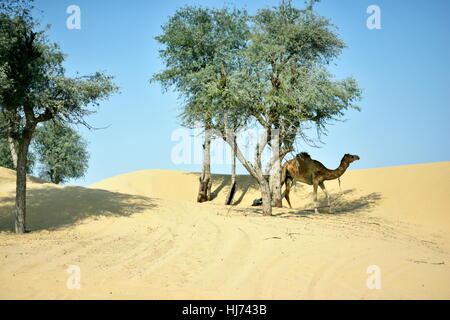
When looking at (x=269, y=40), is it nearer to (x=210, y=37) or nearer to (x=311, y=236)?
(x=210, y=37)

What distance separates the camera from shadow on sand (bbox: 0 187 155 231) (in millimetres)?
16688

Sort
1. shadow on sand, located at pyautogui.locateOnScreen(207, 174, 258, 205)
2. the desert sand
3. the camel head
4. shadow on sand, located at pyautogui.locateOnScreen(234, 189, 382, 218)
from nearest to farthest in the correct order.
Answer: the desert sand
the camel head
shadow on sand, located at pyautogui.locateOnScreen(234, 189, 382, 218)
shadow on sand, located at pyautogui.locateOnScreen(207, 174, 258, 205)

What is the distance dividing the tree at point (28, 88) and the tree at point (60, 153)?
23.7 m

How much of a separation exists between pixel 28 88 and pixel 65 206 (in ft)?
18.2

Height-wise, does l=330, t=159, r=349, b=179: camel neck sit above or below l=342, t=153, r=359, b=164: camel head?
below

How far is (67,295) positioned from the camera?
741 centimetres

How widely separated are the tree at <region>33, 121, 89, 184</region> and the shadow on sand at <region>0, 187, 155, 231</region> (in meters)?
18.4

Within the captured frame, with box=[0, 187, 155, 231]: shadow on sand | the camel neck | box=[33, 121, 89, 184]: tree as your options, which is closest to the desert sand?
box=[0, 187, 155, 231]: shadow on sand

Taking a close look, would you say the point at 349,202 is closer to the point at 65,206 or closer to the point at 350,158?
the point at 350,158

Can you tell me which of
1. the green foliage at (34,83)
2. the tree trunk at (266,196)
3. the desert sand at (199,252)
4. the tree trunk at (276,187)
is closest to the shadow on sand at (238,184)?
the tree trunk at (276,187)

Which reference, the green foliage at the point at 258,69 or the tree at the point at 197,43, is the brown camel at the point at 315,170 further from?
the tree at the point at 197,43

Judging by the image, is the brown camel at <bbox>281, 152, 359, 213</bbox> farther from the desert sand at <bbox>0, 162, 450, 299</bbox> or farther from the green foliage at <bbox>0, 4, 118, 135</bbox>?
the green foliage at <bbox>0, 4, 118, 135</bbox>

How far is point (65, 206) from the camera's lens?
723 inches
